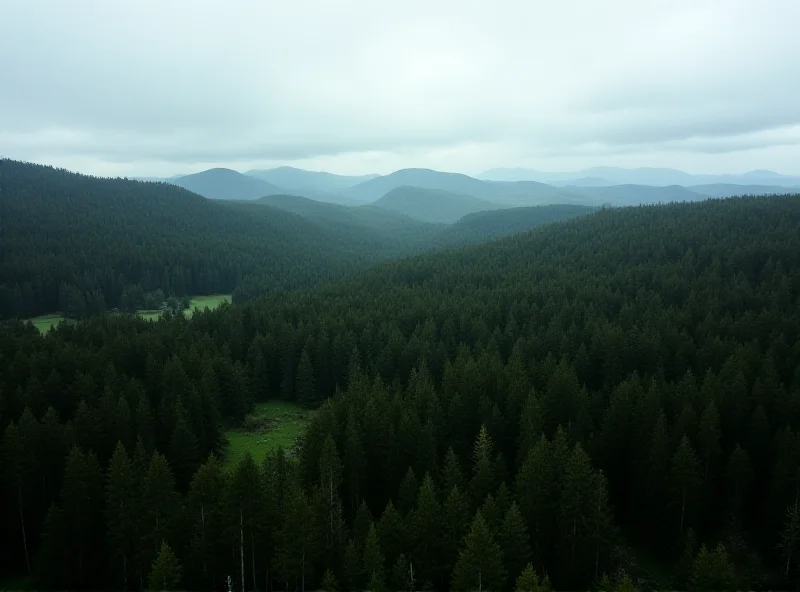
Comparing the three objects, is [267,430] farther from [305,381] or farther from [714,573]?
[714,573]

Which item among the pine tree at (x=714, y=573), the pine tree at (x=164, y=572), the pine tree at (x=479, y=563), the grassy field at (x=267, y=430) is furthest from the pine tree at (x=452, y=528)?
the grassy field at (x=267, y=430)

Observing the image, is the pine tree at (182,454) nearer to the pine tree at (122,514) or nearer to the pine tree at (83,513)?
the pine tree at (83,513)

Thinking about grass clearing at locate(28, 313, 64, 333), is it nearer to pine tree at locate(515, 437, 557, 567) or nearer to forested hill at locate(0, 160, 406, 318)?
forested hill at locate(0, 160, 406, 318)

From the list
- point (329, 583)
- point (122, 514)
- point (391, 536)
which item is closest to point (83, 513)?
point (122, 514)

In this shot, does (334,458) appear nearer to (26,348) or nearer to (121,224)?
(26,348)

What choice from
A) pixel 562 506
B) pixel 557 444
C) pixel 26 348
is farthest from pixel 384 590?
pixel 26 348

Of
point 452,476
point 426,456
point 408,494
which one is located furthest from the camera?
point 426,456

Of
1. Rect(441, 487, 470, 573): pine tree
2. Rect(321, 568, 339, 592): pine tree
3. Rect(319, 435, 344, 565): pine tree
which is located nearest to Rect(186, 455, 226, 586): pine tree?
Rect(319, 435, 344, 565): pine tree

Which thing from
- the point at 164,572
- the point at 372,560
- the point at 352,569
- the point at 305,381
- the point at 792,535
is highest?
the point at 164,572
